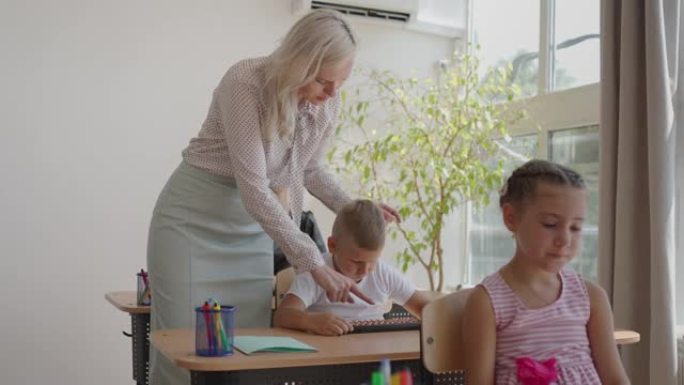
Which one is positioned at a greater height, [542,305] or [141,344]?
[542,305]

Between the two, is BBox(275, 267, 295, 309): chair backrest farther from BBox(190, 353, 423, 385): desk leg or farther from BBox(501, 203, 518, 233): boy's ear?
BBox(501, 203, 518, 233): boy's ear

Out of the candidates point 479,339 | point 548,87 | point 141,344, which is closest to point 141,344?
point 141,344

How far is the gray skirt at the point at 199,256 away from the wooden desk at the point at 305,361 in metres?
0.23

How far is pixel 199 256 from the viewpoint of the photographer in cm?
234

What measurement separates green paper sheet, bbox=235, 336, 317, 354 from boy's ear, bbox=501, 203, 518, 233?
522mm

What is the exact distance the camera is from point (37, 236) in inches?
163

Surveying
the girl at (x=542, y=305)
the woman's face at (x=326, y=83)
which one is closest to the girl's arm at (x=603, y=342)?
the girl at (x=542, y=305)

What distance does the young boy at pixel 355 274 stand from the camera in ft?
7.59

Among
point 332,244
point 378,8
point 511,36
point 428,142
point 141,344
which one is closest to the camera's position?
point 332,244

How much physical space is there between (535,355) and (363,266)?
702 millimetres

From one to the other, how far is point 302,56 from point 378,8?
286 cm

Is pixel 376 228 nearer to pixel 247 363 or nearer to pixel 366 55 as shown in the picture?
pixel 247 363

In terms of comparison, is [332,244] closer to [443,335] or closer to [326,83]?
[326,83]

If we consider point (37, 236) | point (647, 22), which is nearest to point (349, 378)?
point (647, 22)
